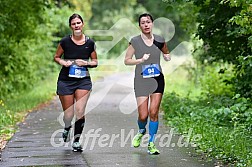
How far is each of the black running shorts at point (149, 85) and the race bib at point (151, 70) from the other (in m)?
0.05

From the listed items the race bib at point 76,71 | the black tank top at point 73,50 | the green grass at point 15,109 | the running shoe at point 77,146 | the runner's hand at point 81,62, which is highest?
the black tank top at point 73,50

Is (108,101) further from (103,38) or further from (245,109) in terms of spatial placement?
(103,38)

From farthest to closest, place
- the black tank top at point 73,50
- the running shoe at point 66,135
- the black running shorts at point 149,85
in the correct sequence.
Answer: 1. the running shoe at point 66,135
2. the black tank top at point 73,50
3. the black running shorts at point 149,85

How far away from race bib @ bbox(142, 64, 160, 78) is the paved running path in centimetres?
117

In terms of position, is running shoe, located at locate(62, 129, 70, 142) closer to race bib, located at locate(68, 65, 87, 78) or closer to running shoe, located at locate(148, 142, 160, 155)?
race bib, located at locate(68, 65, 87, 78)

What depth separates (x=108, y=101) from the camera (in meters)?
19.1

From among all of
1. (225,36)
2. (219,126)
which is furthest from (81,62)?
(225,36)

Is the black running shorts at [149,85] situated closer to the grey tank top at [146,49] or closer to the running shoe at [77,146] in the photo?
the grey tank top at [146,49]

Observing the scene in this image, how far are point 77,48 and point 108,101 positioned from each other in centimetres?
977

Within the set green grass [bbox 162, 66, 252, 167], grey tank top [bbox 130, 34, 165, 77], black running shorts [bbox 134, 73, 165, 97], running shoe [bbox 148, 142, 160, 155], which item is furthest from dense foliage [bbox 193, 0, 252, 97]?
running shoe [bbox 148, 142, 160, 155]

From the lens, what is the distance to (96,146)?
9789 mm

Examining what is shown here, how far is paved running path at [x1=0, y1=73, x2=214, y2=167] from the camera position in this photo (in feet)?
27.6

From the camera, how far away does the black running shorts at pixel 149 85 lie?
29.8 feet

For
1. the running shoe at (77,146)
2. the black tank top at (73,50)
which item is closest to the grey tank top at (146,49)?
the black tank top at (73,50)
